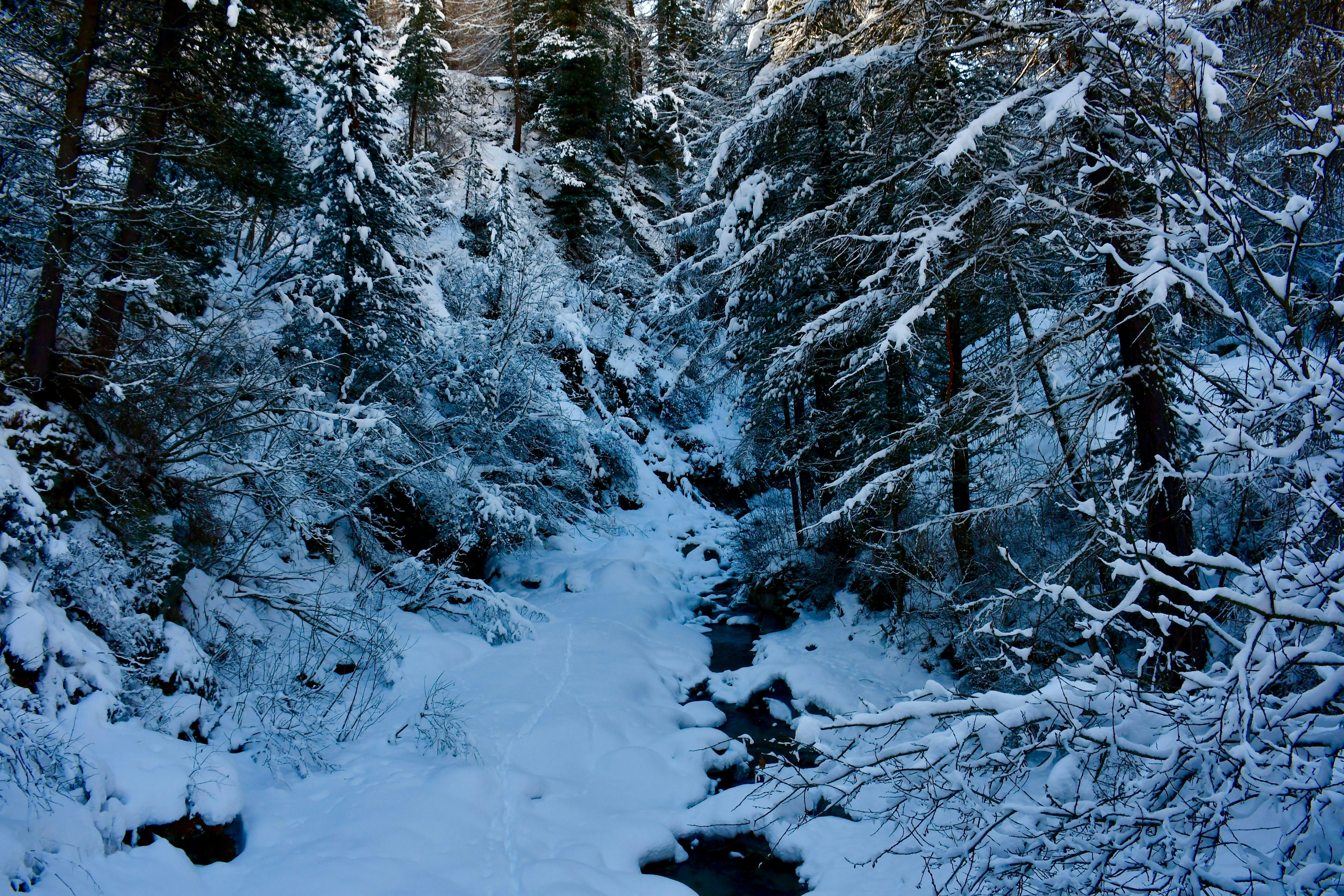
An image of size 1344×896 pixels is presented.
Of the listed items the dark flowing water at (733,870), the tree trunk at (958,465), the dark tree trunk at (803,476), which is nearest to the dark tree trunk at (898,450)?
the tree trunk at (958,465)

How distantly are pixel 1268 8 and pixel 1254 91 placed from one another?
0.67 m

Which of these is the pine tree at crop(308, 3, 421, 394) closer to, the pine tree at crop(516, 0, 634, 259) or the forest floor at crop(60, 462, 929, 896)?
the forest floor at crop(60, 462, 929, 896)

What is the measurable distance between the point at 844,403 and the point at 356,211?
384 inches

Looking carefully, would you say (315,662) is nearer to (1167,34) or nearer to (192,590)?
(192,590)

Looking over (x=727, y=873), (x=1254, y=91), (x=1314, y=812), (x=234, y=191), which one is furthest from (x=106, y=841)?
(x=1254, y=91)

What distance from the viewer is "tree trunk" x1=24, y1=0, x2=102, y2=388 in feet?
19.7

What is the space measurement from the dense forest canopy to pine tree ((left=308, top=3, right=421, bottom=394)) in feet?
0.28

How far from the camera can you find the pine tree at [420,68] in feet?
72.2

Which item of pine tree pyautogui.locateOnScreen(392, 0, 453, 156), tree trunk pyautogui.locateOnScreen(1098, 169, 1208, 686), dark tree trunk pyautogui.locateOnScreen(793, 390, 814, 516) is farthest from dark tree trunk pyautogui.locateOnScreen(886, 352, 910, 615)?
pine tree pyautogui.locateOnScreen(392, 0, 453, 156)

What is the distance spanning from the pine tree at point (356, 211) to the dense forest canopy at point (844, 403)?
0.09 metres

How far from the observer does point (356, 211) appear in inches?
461

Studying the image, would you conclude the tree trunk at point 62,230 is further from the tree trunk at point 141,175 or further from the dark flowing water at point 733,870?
the dark flowing water at point 733,870

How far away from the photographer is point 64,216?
6.09 metres

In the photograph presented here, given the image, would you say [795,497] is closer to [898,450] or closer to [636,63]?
[898,450]
